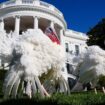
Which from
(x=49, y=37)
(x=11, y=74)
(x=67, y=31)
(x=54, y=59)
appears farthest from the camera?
(x=67, y=31)

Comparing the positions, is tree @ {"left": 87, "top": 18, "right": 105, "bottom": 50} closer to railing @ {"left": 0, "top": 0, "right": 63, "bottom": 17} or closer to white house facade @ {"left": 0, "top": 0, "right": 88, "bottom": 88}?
white house facade @ {"left": 0, "top": 0, "right": 88, "bottom": 88}

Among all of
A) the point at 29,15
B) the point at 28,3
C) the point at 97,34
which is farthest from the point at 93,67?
the point at 28,3

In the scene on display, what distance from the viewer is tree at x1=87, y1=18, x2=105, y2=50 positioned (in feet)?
106

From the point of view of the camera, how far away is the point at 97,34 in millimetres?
33250

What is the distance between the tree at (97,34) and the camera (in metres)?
32.3

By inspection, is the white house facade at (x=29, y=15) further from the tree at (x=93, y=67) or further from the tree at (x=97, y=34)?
the tree at (x=93, y=67)

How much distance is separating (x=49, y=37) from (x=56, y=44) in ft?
1.78

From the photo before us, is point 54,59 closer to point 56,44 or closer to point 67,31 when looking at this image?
point 56,44

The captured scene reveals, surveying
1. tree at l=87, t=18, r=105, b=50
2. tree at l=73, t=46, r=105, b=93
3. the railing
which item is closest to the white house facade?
the railing

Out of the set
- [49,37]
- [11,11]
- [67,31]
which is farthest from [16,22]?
[49,37]

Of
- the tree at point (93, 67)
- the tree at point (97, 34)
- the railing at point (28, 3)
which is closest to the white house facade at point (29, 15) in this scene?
the railing at point (28, 3)

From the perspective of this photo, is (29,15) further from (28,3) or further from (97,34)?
(97,34)

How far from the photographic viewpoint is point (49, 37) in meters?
13.0

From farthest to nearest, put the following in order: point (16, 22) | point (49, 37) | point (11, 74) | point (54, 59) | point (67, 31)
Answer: point (67, 31)
point (16, 22)
point (49, 37)
point (54, 59)
point (11, 74)
